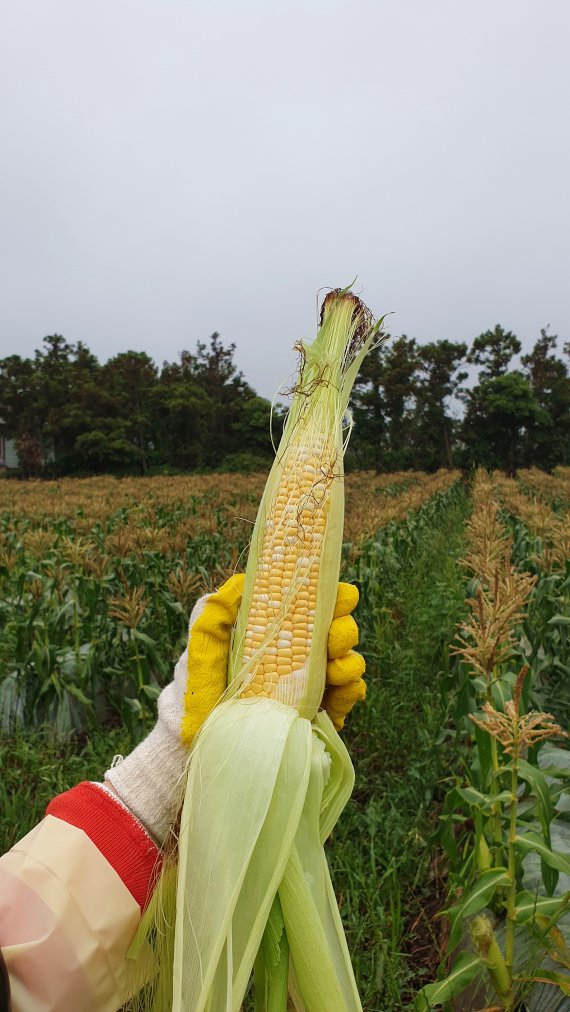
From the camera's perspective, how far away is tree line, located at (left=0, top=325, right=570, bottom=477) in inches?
1783

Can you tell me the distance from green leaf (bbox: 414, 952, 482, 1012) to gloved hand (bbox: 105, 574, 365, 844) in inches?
37.1

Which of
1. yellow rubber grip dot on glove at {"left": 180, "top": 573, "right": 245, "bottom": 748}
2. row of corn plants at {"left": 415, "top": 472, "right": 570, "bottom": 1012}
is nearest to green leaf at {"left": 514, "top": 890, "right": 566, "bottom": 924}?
row of corn plants at {"left": 415, "top": 472, "right": 570, "bottom": 1012}

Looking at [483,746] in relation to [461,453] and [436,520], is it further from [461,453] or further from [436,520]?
[461,453]

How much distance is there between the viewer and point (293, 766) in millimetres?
1221

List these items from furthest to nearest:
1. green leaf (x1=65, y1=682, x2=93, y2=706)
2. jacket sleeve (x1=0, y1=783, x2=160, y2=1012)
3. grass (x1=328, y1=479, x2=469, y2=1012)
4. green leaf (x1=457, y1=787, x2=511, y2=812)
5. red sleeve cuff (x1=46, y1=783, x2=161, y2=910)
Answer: green leaf (x1=65, y1=682, x2=93, y2=706) → grass (x1=328, y1=479, x2=469, y2=1012) → green leaf (x1=457, y1=787, x2=511, y2=812) → red sleeve cuff (x1=46, y1=783, x2=161, y2=910) → jacket sleeve (x1=0, y1=783, x2=160, y2=1012)

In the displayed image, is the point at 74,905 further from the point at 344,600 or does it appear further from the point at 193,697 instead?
the point at 344,600

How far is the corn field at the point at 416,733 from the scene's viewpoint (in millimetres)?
1896

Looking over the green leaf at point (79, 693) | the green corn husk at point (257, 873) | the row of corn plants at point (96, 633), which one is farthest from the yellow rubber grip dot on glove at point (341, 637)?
the green leaf at point (79, 693)

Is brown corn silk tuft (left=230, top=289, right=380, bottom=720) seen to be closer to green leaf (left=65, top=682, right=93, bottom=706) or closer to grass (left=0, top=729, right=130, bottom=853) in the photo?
grass (left=0, top=729, right=130, bottom=853)

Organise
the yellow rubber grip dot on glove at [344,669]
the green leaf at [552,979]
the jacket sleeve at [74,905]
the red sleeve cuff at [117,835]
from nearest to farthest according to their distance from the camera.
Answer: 1. the jacket sleeve at [74,905]
2. the red sleeve cuff at [117,835]
3. the yellow rubber grip dot on glove at [344,669]
4. the green leaf at [552,979]

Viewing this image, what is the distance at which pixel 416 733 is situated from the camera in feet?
13.7

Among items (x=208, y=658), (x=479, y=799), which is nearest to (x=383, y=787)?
(x=479, y=799)

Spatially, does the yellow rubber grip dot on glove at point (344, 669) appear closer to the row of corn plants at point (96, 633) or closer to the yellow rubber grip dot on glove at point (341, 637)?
the yellow rubber grip dot on glove at point (341, 637)

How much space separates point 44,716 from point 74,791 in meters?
3.69
